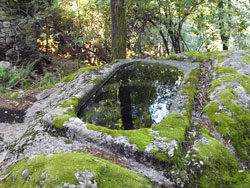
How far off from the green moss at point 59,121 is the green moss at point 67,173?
0.76m

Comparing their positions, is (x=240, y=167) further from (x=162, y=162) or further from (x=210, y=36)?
(x=210, y=36)

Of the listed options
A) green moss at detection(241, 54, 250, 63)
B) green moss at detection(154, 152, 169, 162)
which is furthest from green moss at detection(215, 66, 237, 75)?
green moss at detection(154, 152, 169, 162)

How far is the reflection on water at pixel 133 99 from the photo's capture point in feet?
10.1

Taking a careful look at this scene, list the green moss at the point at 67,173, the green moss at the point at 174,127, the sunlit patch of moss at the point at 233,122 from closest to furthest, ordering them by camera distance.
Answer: the green moss at the point at 67,173 → the green moss at the point at 174,127 → the sunlit patch of moss at the point at 233,122

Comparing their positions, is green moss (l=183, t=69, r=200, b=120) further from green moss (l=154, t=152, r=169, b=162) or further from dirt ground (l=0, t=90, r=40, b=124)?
dirt ground (l=0, t=90, r=40, b=124)

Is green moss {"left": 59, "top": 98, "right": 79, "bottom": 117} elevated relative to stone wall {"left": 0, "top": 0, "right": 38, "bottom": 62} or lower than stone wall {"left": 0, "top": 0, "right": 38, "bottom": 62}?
lower

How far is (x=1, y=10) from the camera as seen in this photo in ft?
25.2

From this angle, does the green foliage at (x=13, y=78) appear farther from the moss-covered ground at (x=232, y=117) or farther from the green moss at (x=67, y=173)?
the moss-covered ground at (x=232, y=117)

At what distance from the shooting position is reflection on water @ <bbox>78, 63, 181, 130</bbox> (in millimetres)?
3081

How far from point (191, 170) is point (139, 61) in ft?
13.3

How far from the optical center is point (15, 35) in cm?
828

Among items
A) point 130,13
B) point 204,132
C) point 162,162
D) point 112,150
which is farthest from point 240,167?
point 130,13

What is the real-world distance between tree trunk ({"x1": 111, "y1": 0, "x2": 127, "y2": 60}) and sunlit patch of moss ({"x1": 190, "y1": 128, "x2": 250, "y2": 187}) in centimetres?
475

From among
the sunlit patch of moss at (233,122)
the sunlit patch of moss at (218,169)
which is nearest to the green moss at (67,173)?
the sunlit patch of moss at (218,169)
